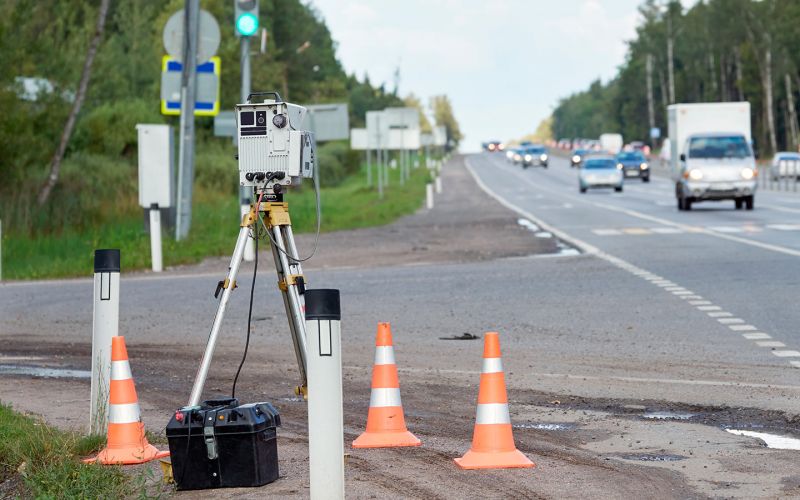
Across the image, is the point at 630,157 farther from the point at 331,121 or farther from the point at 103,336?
the point at 103,336

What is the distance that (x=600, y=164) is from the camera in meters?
66.4

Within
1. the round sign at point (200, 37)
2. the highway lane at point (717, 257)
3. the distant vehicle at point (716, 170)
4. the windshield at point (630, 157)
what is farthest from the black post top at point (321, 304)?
the windshield at point (630, 157)

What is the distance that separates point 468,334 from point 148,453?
247 inches

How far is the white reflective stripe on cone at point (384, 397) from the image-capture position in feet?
27.1

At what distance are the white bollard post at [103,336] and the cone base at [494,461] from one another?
2.04m

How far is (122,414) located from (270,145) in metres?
1.69

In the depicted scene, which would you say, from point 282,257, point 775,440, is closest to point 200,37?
point 282,257

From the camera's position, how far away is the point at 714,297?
16703 millimetres

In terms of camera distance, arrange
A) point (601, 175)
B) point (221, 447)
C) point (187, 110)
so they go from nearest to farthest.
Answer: point (221, 447), point (187, 110), point (601, 175)

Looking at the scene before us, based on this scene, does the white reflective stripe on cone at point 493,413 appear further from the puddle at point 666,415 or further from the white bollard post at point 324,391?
the puddle at point 666,415

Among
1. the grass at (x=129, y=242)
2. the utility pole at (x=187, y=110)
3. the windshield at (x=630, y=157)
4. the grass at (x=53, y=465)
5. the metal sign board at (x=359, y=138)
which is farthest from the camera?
the windshield at (x=630, y=157)

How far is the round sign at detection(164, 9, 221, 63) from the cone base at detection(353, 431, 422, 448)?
17.0 meters

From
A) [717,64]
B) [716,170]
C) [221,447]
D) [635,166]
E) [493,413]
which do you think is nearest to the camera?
[221,447]

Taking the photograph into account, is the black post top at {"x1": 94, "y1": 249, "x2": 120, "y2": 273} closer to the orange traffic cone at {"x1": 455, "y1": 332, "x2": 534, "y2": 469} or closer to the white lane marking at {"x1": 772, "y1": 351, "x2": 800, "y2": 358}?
the orange traffic cone at {"x1": 455, "y1": 332, "x2": 534, "y2": 469}
